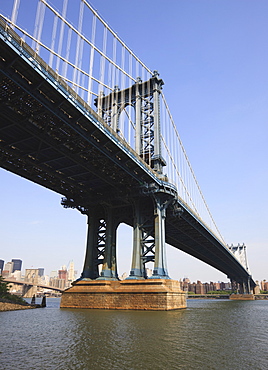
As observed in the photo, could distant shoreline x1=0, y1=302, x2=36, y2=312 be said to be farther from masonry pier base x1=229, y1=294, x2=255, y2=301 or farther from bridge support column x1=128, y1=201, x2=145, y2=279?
masonry pier base x1=229, y1=294, x2=255, y2=301

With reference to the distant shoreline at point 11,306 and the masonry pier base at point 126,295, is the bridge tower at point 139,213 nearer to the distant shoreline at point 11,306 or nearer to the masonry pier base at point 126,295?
the masonry pier base at point 126,295

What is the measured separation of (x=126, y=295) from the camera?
37438 millimetres

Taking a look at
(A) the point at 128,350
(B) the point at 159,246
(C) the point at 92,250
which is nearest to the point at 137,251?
(B) the point at 159,246

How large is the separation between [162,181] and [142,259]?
1136cm

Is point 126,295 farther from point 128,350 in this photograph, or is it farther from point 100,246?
point 128,350

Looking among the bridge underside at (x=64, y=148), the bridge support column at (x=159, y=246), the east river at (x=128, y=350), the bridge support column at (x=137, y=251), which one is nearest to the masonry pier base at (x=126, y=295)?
the bridge support column at (x=159, y=246)

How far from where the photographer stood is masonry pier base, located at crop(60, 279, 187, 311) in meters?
35.5

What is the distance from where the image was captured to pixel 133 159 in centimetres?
3656

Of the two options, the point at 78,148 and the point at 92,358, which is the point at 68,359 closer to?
the point at 92,358

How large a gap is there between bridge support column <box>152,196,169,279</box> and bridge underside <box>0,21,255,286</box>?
1.62 metres

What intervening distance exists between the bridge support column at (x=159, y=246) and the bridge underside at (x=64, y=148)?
162cm

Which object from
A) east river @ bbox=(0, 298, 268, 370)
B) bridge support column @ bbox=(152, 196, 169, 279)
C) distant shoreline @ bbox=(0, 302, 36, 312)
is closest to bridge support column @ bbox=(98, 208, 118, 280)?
bridge support column @ bbox=(152, 196, 169, 279)

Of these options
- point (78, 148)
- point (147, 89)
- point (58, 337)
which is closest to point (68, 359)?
point (58, 337)

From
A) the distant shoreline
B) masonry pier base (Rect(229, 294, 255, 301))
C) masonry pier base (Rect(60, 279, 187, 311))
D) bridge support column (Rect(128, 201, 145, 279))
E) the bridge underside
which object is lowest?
masonry pier base (Rect(229, 294, 255, 301))
